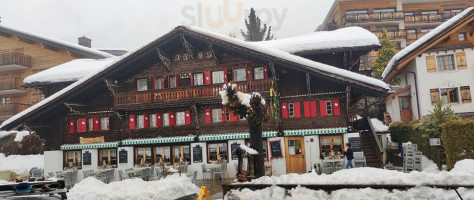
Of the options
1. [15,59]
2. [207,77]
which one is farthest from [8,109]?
[207,77]

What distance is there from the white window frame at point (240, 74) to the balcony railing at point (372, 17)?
93.8ft

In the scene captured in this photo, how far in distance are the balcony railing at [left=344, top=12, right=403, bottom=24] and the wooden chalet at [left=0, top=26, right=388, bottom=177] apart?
2431cm

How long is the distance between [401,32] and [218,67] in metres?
33.6

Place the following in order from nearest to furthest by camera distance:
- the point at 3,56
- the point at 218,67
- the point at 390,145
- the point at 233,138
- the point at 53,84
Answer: the point at 233,138, the point at 218,67, the point at 390,145, the point at 53,84, the point at 3,56

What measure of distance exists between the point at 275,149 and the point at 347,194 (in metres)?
12.4

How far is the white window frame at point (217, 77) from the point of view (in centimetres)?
2247

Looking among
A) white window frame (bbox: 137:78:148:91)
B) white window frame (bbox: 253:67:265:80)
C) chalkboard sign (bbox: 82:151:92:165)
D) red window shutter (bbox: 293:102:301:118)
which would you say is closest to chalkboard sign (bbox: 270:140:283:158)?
red window shutter (bbox: 293:102:301:118)

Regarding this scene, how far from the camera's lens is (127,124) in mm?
23203

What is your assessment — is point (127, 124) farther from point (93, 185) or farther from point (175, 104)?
point (93, 185)

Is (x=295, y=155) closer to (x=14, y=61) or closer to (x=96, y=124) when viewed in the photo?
(x=96, y=124)

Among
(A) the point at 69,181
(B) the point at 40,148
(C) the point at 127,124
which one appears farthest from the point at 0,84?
(A) the point at 69,181

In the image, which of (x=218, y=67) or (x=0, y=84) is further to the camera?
(x=0, y=84)

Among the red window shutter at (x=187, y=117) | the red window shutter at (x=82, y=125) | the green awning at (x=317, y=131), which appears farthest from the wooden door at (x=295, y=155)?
the red window shutter at (x=82, y=125)

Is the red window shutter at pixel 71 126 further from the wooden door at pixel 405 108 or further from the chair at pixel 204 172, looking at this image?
the wooden door at pixel 405 108
